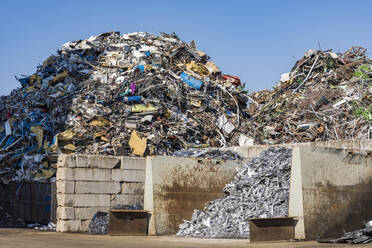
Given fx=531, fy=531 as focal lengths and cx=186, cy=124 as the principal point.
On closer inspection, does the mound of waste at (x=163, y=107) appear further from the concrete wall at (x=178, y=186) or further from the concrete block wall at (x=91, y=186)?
the concrete wall at (x=178, y=186)

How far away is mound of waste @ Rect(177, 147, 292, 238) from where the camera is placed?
36.7 ft

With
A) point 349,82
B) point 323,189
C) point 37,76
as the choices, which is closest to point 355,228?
point 323,189

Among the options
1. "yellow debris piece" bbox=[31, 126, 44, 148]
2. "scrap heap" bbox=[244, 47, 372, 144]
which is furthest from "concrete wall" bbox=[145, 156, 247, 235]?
"yellow debris piece" bbox=[31, 126, 44, 148]

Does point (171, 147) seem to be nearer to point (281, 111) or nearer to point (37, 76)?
point (281, 111)

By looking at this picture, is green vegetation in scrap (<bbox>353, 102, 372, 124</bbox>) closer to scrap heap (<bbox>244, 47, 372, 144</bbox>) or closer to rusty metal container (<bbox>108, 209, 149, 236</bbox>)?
scrap heap (<bbox>244, 47, 372, 144</bbox>)

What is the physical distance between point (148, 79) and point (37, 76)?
6439 mm

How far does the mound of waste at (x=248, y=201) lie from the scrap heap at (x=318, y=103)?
12.9 feet

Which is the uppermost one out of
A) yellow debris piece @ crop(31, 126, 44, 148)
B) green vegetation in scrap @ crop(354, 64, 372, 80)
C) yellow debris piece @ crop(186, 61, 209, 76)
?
yellow debris piece @ crop(186, 61, 209, 76)

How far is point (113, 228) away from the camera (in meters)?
11.5

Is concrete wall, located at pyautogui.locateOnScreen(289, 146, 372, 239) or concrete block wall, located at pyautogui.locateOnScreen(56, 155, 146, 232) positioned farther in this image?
concrete block wall, located at pyautogui.locateOnScreen(56, 155, 146, 232)

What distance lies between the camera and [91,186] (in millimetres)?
13547

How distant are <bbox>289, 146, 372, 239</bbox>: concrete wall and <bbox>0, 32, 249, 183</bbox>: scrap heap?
8716 millimetres

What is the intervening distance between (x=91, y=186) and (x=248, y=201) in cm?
417

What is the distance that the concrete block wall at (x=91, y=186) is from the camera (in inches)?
518
